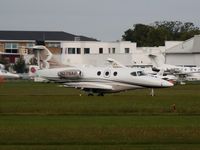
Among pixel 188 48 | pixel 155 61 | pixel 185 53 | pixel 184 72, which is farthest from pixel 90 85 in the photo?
pixel 185 53

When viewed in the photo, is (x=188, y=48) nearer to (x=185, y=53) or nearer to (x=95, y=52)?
(x=185, y=53)

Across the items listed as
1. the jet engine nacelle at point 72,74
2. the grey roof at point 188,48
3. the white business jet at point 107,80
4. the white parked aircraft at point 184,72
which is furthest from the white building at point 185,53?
the jet engine nacelle at point 72,74

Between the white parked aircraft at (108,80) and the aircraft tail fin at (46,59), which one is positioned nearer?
the white parked aircraft at (108,80)

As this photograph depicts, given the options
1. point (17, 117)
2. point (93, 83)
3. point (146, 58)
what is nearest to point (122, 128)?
point (17, 117)

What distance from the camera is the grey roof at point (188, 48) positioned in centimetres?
16275

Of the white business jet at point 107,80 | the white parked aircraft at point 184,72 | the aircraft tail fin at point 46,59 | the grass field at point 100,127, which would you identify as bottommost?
the white parked aircraft at point 184,72

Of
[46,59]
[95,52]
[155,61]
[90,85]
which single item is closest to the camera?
[90,85]

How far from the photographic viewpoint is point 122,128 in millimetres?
29875

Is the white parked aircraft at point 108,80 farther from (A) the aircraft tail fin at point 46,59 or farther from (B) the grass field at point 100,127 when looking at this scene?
(B) the grass field at point 100,127

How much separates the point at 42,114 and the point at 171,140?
1397 centimetres

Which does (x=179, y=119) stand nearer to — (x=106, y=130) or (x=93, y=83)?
(x=106, y=130)

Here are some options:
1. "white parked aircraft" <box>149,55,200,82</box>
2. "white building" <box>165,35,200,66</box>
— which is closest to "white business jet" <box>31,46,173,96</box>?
"white parked aircraft" <box>149,55,200,82</box>

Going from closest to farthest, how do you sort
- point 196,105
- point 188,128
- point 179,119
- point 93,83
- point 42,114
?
point 188,128 < point 179,119 < point 42,114 < point 196,105 < point 93,83

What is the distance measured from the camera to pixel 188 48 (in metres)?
165
